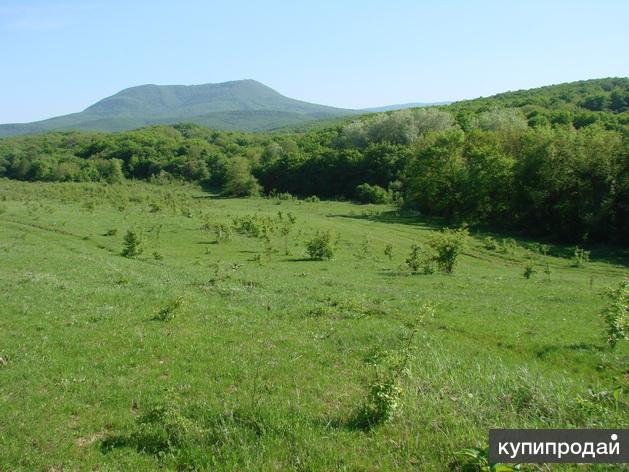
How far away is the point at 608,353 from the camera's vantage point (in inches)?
645

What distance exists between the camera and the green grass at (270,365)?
7.79m

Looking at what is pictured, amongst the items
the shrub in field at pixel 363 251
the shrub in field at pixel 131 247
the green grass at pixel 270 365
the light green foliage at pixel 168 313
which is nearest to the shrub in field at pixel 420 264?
the green grass at pixel 270 365

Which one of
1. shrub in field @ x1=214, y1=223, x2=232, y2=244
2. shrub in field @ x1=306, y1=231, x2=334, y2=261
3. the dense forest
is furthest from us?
the dense forest

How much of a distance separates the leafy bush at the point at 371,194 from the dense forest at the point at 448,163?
223 mm

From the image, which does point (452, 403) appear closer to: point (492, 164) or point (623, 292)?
point (623, 292)

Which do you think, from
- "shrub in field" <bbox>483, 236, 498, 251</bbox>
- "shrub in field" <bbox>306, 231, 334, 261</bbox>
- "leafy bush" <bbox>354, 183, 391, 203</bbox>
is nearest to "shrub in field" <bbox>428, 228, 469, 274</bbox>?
"shrub in field" <bbox>306, 231, 334, 261</bbox>

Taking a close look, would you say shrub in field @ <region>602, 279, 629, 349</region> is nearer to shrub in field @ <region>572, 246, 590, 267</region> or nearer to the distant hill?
shrub in field @ <region>572, 246, 590, 267</region>

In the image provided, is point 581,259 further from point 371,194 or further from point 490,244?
point 371,194

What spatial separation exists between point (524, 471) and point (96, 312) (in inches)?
606

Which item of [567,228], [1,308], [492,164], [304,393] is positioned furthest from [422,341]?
[492,164]

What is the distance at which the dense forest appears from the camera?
2579 inches

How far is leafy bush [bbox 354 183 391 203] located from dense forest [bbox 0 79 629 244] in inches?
8.8

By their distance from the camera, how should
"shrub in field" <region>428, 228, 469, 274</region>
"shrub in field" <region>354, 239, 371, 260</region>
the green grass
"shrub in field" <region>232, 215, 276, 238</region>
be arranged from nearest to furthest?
the green grass, "shrub in field" <region>428, 228, 469, 274</region>, "shrub in field" <region>354, 239, 371, 260</region>, "shrub in field" <region>232, 215, 276, 238</region>

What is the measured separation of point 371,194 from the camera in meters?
98.1
